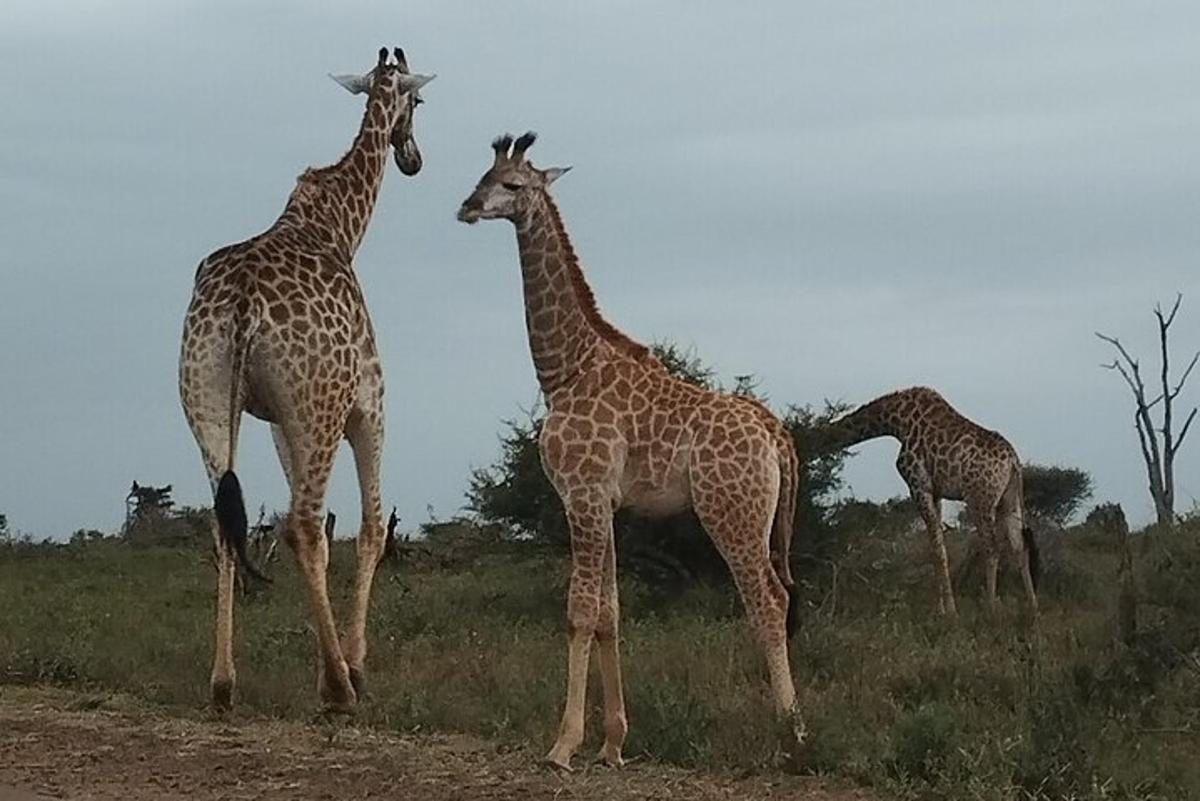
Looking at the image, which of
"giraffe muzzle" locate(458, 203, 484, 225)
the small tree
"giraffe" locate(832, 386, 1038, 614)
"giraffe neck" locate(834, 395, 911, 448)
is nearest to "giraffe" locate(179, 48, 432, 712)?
"giraffe muzzle" locate(458, 203, 484, 225)

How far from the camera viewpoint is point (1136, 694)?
31.3 ft

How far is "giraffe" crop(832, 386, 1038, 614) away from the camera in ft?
55.6

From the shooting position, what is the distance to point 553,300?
8.74m

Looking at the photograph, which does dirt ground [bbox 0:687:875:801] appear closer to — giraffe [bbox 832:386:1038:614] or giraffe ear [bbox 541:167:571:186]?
giraffe ear [bbox 541:167:571:186]

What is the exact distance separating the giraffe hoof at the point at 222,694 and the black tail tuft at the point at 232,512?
0.75 meters

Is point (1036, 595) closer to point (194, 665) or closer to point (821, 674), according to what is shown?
point (821, 674)

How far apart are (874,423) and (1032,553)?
6.92ft

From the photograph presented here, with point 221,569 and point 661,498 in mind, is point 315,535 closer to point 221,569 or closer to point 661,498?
point 221,569

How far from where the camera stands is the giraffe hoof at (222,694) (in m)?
9.55

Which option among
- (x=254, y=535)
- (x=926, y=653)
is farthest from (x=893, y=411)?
(x=254, y=535)

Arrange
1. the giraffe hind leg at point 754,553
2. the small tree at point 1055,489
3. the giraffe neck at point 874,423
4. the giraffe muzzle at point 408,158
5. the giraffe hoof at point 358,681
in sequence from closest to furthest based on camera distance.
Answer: the giraffe hind leg at point 754,553 → the giraffe hoof at point 358,681 → the giraffe muzzle at point 408,158 → the giraffe neck at point 874,423 → the small tree at point 1055,489

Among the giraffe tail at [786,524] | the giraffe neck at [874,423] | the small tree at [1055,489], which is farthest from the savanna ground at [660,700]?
the small tree at [1055,489]

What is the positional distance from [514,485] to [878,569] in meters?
3.63

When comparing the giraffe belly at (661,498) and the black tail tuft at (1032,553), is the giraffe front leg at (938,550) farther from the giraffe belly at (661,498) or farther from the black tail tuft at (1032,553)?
the giraffe belly at (661,498)
